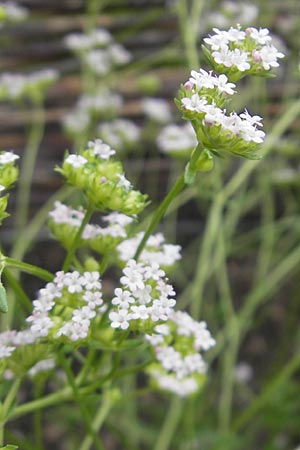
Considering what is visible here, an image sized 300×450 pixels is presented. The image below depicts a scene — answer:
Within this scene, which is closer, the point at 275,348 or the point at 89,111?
the point at 89,111

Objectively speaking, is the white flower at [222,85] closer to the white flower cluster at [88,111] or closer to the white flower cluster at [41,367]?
the white flower cluster at [41,367]

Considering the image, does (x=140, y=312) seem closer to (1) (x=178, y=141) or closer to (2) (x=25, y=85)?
(1) (x=178, y=141)

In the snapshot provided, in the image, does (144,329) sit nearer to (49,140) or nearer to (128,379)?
(128,379)

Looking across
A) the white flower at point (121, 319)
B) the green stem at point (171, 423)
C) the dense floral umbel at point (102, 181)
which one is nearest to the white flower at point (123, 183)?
the dense floral umbel at point (102, 181)

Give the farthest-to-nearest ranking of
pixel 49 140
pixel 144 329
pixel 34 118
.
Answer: pixel 49 140 < pixel 34 118 < pixel 144 329

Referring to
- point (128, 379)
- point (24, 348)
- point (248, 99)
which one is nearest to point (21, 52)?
point (248, 99)

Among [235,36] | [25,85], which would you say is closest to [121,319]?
[235,36]
